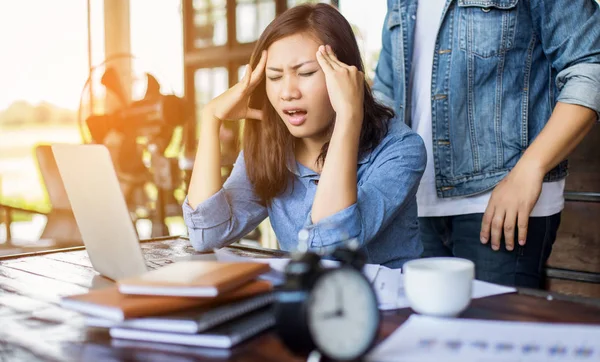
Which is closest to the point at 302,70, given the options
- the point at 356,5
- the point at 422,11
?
the point at 422,11

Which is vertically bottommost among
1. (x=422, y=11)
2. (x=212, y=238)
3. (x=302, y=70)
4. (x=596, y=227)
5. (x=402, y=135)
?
(x=596, y=227)

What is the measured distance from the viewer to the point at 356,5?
409 cm

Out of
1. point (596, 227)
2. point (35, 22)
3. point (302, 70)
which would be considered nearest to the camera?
point (302, 70)

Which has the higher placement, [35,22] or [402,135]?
[35,22]

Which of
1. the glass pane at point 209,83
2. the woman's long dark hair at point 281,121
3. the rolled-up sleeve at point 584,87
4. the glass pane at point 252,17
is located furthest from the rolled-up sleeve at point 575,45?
the glass pane at point 209,83

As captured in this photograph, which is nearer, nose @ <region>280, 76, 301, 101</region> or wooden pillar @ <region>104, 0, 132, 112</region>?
nose @ <region>280, 76, 301, 101</region>

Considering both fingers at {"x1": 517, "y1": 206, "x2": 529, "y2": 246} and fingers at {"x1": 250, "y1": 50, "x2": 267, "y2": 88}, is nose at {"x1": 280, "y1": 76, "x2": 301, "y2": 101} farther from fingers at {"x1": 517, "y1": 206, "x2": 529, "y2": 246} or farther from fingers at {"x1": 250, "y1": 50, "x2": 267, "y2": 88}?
fingers at {"x1": 517, "y1": 206, "x2": 529, "y2": 246}

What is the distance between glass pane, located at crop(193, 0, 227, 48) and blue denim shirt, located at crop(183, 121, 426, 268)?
396 centimetres

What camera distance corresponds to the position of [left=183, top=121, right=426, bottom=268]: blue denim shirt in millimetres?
1281

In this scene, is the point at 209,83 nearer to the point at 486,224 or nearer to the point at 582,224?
the point at 582,224

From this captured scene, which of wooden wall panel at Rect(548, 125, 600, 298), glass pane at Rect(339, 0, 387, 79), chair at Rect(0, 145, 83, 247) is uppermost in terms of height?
glass pane at Rect(339, 0, 387, 79)

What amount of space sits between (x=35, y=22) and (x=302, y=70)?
5.49m

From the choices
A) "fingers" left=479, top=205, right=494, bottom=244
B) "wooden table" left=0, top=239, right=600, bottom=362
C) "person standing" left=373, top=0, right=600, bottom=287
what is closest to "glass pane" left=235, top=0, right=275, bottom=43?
"person standing" left=373, top=0, right=600, bottom=287

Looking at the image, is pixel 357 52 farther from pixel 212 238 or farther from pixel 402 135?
pixel 212 238
